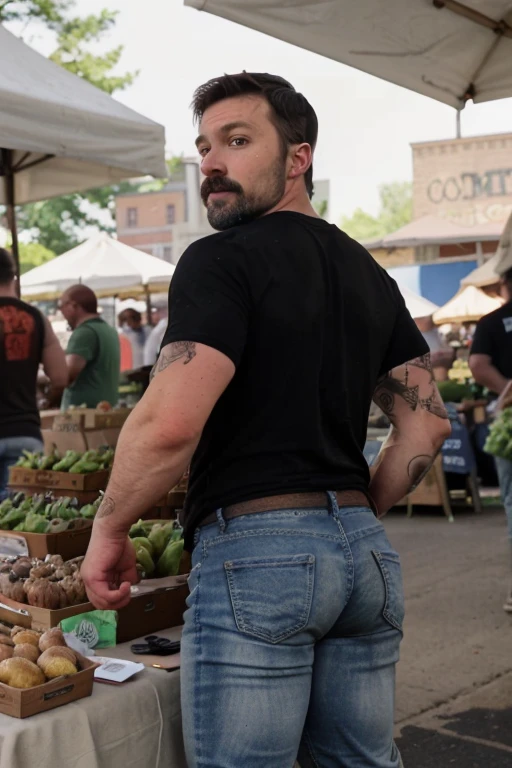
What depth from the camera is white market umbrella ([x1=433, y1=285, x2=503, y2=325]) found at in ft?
58.9

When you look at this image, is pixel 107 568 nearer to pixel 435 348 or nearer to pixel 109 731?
pixel 109 731

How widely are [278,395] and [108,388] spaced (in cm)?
473

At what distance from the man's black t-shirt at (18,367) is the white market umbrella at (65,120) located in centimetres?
90

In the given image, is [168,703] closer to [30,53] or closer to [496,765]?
[496,765]

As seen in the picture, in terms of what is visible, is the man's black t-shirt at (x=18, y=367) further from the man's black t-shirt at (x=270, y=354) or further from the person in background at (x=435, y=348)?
the person in background at (x=435, y=348)

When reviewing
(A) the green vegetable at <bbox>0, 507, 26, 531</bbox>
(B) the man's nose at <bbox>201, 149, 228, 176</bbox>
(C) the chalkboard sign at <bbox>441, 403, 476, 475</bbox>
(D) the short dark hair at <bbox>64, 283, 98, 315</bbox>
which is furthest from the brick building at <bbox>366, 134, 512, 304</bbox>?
(B) the man's nose at <bbox>201, 149, 228, 176</bbox>

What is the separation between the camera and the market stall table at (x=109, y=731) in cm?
197

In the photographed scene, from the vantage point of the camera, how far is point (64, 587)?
2512 mm

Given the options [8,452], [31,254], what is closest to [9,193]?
[8,452]

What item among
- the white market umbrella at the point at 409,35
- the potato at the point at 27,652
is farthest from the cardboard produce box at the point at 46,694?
the white market umbrella at the point at 409,35

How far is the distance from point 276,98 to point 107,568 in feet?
3.76

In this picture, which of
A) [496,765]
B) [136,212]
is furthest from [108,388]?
[136,212]

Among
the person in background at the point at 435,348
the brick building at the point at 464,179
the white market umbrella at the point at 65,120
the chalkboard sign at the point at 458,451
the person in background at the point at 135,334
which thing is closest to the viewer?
the white market umbrella at the point at 65,120

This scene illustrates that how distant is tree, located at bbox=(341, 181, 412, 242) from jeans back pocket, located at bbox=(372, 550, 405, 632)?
312 ft
